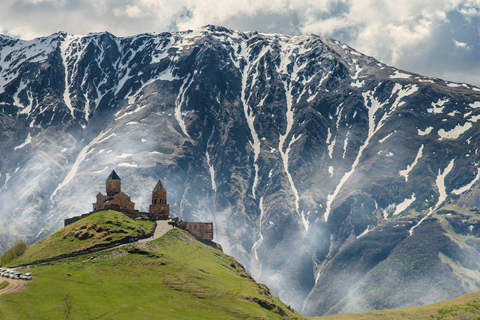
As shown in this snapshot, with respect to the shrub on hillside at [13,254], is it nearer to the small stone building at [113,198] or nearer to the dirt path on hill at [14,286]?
the small stone building at [113,198]

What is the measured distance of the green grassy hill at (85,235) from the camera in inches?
5089

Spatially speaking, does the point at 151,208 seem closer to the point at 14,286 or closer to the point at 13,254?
the point at 13,254

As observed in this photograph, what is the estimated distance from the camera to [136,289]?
108375 millimetres

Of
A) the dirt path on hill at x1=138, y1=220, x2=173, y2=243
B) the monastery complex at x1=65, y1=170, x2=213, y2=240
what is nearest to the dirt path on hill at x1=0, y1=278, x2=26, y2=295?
the dirt path on hill at x1=138, y1=220, x2=173, y2=243

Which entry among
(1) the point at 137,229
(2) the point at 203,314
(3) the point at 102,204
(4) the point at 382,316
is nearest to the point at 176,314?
(2) the point at 203,314

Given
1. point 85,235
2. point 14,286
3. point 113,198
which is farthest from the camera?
point 113,198

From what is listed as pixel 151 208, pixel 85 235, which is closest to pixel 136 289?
pixel 85 235

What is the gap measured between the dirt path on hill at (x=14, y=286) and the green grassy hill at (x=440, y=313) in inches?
3280

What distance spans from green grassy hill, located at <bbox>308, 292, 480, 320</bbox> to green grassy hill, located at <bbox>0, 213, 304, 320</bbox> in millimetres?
33470

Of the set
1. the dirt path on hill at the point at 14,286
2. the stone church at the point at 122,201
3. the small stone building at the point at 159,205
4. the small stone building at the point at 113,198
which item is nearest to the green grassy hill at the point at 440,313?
the small stone building at the point at 159,205

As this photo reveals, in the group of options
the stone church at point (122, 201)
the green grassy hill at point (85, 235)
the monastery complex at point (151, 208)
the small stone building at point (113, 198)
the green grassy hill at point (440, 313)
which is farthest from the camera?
the small stone building at point (113, 198)

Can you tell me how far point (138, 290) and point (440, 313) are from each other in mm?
77506

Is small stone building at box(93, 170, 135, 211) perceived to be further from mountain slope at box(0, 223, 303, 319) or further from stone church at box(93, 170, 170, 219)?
mountain slope at box(0, 223, 303, 319)

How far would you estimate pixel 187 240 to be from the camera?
6137 inches
